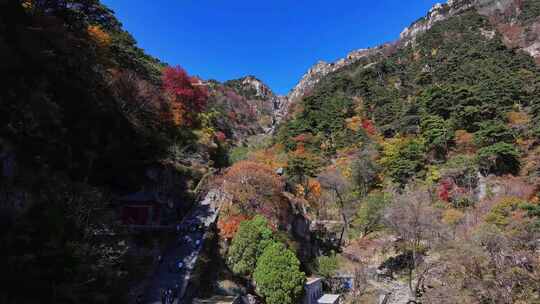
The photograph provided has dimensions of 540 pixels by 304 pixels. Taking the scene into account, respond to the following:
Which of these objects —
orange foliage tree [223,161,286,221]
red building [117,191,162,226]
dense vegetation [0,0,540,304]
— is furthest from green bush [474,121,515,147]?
red building [117,191,162,226]

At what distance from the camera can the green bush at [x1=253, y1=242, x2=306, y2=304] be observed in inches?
709

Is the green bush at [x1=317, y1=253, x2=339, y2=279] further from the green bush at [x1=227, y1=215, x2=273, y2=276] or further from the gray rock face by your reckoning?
the gray rock face

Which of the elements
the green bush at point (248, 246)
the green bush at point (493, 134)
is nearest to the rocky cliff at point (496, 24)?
the green bush at point (493, 134)

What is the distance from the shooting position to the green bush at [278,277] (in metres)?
18.0

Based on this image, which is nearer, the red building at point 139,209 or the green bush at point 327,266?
the red building at point 139,209

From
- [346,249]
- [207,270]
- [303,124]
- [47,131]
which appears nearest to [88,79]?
[47,131]

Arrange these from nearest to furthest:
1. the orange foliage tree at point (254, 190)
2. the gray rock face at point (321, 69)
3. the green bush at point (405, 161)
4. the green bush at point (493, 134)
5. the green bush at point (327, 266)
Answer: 1. the orange foliage tree at point (254, 190)
2. the green bush at point (327, 266)
3. the green bush at point (493, 134)
4. the green bush at point (405, 161)
5. the gray rock face at point (321, 69)

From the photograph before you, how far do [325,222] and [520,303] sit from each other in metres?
21.3

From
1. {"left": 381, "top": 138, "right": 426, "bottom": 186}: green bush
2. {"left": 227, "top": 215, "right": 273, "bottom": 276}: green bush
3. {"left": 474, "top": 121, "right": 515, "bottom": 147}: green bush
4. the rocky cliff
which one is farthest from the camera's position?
the rocky cliff

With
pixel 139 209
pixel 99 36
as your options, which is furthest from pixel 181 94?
pixel 139 209

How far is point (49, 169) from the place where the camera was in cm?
1642

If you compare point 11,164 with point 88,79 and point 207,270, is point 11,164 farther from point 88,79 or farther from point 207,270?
point 207,270

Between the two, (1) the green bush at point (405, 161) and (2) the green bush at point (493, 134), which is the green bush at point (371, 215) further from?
(2) the green bush at point (493, 134)

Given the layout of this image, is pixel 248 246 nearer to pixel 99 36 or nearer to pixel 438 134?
pixel 99 36
